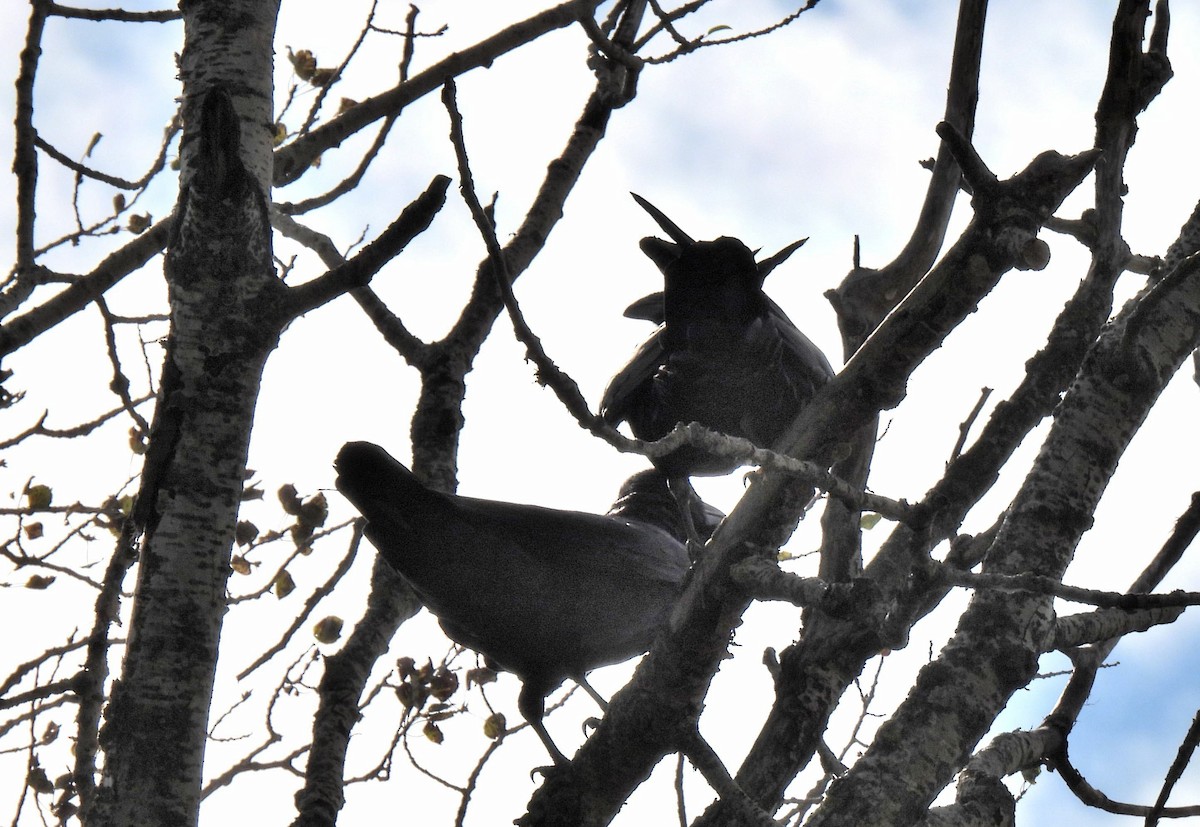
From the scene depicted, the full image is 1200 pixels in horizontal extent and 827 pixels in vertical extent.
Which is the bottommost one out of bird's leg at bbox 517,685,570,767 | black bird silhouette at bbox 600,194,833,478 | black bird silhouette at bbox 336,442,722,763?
bird's leg at bbox 517,685,570,767

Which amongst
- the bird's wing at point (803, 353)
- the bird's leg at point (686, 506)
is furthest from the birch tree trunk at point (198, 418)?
the bird's wing at point (803, 353)

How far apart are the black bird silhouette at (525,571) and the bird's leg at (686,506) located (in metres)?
0.16

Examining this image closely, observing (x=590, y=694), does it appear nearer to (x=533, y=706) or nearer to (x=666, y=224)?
(x=533, y=706)

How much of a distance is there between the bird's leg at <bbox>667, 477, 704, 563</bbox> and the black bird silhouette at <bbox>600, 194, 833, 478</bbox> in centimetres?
9

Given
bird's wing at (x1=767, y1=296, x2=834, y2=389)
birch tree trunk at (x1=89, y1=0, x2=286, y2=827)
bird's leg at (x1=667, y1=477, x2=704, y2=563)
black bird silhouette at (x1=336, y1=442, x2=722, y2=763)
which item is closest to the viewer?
birch tree trunk at (x1=89, y1=0, x2=286, y2=827)

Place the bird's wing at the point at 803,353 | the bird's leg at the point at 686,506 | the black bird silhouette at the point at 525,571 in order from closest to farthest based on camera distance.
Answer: the bird's leg at the point at 686,506 < the black bird silhouette at the point at 525,571 < the bird's wing at the point at 803,353

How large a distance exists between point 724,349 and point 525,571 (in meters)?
0.92

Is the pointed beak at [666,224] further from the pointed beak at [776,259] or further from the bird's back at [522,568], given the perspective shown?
the bird's back at [522,568]

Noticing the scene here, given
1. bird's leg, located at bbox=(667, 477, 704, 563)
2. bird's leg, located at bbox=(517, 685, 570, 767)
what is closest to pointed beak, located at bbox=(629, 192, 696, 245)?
bird's leg, located at bbox=(667, 477, 704, 563)

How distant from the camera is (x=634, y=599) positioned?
143 inches

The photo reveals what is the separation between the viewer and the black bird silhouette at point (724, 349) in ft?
11.6

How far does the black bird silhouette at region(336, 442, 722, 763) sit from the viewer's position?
11.3 feet

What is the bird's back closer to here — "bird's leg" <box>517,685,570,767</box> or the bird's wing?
"bird's leg" <box>517,685,570,767</box>

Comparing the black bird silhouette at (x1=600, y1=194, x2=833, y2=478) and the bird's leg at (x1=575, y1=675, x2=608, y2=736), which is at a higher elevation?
the black bird silhouette at (x1=600, y1=194, x2=833, y2=478)
